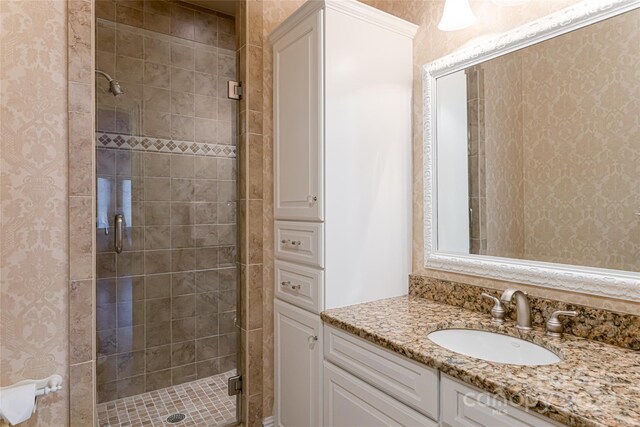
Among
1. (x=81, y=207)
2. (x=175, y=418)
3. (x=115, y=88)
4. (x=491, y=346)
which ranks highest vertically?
(x=115, y=88)

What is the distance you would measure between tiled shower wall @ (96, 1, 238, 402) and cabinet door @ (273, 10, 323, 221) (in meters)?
0.38

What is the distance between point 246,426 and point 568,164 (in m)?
1.90

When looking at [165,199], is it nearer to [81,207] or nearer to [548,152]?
[81,207]

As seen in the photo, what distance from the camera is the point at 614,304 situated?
110cm

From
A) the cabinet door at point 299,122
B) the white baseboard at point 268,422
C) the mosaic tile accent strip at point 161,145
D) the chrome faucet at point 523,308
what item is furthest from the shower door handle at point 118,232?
the chrome faucet at point 523,308

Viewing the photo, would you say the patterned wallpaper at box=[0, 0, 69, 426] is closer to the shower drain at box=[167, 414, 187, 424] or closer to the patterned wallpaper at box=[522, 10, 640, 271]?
the shower drain at box=[167, 414, 187, 424]

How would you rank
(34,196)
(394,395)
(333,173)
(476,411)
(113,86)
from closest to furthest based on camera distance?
1. (476,411)
2. (394,395)
3. (34,196)
4. (333,173)
5. (113,86)

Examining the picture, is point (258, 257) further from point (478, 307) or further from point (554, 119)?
point (554, 119)

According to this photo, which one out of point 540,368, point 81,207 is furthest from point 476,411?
point 81,207

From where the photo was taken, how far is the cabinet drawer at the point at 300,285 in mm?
1511

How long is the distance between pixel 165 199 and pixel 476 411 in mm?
2049

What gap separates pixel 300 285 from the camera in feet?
5.38

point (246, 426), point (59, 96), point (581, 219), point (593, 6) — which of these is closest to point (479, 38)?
point (593, 6)

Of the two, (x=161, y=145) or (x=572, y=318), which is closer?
(x=572, y=318)
